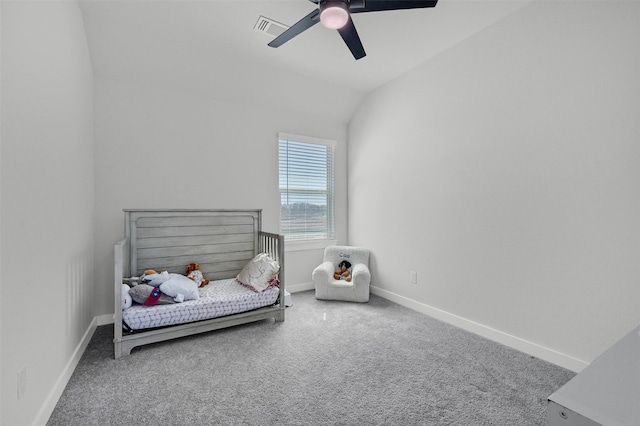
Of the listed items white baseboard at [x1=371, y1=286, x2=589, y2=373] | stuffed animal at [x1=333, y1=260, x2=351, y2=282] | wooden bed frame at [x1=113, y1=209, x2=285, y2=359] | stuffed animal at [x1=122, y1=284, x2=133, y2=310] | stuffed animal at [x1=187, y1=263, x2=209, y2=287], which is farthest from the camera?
stuffed animal at [x1=333, y1=260, x2=351, y2=282]

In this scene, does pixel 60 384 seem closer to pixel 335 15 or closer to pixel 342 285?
pixel 342 285

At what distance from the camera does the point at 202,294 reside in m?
2.69

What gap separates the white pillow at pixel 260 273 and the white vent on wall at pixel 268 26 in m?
2.09

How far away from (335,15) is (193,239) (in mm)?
2458

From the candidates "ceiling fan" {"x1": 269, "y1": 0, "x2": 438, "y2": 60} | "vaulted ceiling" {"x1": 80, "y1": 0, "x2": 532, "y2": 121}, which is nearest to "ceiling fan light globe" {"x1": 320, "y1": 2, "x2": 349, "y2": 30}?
"ceiling fan" {"x1": 269, "y1": 0, "x2": 438, "y2": 60}

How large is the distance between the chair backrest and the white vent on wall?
2.53m

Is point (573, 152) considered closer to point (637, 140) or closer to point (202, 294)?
point (637, 140)

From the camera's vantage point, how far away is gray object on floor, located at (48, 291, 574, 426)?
158cm

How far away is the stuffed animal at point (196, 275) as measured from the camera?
9.48 feet

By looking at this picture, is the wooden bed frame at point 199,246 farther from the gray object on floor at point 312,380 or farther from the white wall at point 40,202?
the white wall at point 40,202

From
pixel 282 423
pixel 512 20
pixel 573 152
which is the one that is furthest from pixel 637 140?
pixel 282 423

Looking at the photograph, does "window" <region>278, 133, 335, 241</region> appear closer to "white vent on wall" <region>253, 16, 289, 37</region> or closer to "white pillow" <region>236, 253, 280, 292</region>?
"white pillow" <region>236, 253, 280, 292</region>

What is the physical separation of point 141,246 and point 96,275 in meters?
0.46

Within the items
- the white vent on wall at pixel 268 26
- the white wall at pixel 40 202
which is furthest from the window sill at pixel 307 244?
the white vent on wall at pixel 268 26
